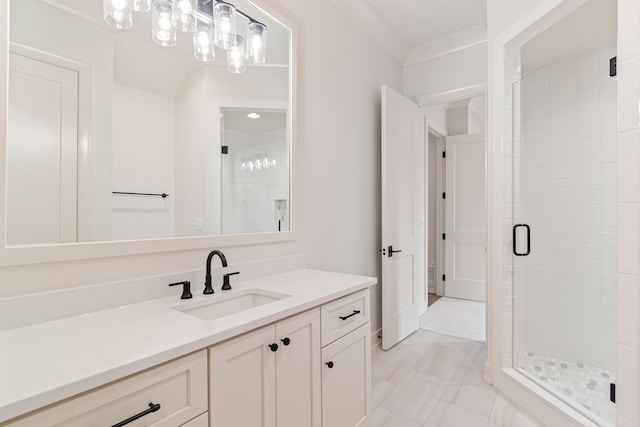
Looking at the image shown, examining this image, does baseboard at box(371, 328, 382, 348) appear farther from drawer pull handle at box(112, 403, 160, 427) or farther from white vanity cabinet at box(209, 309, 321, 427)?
drawer pull handle at box(112, 403, 160, 427)

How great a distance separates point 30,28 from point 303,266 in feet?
5.23

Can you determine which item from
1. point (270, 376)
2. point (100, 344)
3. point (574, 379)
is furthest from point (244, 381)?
point (574, 379)

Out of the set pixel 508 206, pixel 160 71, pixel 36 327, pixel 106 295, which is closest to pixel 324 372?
pixel 106 295

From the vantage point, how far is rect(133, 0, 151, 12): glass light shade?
1.29 m

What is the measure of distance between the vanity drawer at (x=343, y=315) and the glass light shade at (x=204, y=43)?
1316 millimetres

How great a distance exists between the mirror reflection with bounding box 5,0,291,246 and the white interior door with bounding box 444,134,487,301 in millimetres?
3055

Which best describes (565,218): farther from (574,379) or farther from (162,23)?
(162,23)

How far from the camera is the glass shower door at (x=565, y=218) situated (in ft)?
7.24

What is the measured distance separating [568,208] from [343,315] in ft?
6.70

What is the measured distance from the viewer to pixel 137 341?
865 mm

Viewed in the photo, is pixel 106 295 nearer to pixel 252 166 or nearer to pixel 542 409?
pixel 252 166

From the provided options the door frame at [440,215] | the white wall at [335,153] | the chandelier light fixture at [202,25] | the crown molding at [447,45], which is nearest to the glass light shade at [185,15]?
the chandelier light fixture at [202,25]

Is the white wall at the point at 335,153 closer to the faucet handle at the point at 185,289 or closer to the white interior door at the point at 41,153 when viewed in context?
the faucet handle at the point at 185,289

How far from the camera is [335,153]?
2.34 m
